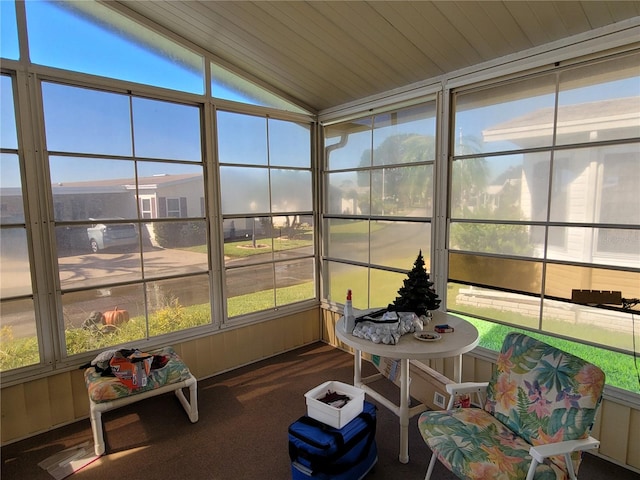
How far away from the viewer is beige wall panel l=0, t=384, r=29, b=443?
2387mm

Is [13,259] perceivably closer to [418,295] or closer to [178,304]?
[178,304]

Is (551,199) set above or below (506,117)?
below

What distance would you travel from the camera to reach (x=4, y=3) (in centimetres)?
224

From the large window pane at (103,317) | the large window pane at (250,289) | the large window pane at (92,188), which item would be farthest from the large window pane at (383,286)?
the large window pane at (92,188)

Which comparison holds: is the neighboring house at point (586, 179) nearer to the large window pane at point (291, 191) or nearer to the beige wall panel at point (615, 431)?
the beige wall panel at point (615, 431)

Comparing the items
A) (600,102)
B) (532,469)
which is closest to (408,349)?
(532,469)

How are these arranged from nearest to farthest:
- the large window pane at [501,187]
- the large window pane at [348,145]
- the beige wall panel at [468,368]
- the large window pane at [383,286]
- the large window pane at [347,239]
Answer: the large window pane at [501,187]
the beige wall panel at [468,368]
the large window pane at [383,286]
the large window pane at [348,145]
the large window pane at [347,239]

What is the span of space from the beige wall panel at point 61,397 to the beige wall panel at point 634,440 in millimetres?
3716

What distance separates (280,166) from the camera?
12.1 ft

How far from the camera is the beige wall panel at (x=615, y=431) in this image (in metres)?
2.15

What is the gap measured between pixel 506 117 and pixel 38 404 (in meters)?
3.88

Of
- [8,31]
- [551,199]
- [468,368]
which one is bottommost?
[468,368]

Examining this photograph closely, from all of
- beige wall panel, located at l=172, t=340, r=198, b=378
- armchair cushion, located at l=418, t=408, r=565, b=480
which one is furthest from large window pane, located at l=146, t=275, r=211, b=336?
armchair cushion, located at l=418, t=408, r=565, b=480

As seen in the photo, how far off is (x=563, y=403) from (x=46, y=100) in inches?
139
